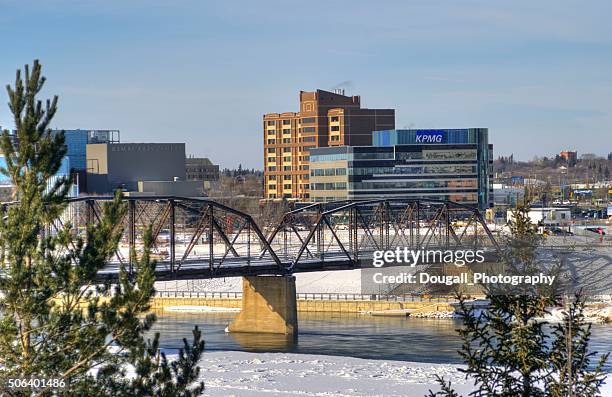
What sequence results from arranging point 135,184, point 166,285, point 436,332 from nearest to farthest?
point 436,332 → point 166,285 → point 135,184

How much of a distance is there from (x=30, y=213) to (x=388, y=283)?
7239 centimetres

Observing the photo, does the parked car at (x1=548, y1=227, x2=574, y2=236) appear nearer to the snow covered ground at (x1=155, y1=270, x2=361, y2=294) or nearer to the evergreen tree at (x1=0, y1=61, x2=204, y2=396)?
the snow covered ground at (x1=155, y1=270, x2=361, y2=294)

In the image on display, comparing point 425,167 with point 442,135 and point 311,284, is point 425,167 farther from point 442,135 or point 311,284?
point 311,284

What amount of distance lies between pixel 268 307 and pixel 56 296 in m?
52.6

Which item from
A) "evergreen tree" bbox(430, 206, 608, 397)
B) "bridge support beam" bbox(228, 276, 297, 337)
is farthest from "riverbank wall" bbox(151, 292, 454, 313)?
"evergreen tree" bbox(430, 206, 608, 397)

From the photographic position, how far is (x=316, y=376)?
54500 millimetres

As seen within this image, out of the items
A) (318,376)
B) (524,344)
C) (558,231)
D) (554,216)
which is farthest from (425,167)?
(524,344)

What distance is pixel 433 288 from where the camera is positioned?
9338 centimetres

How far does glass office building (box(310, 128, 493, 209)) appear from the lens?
169875mm

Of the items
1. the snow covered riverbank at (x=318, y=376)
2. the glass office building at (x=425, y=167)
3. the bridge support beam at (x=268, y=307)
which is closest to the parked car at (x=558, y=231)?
the glass office building at (x=425, y=167)

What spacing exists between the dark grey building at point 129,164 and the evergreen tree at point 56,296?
487 ft

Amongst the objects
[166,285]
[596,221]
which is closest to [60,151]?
[166,285]

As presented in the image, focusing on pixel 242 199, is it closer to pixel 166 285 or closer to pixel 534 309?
pixel 166 285

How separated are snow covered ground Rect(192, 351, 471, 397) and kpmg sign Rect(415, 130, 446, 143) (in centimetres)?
11037
